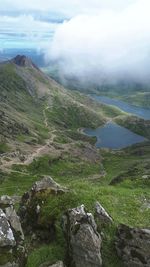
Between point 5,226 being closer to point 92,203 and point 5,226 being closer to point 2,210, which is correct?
point 2,210

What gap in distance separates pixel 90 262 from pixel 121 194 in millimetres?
10689

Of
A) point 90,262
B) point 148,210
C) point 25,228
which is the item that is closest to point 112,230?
point 90,262

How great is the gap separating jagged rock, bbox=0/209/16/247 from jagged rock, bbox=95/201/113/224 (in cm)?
637

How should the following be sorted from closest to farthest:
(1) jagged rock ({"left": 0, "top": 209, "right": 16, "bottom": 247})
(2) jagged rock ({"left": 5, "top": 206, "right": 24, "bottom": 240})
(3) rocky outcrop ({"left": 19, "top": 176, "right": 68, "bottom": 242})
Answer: (1) jagged rock ({"left": 0, "top": 209, "right": 16, "bottom": 247}), (2) jagged rock ({"left": 5, "top": 206, "right": 24, "bottom": 240}), (3) rocky outcrop ({"left": 19, "top": 176, "right": 68, "bottom": 242})

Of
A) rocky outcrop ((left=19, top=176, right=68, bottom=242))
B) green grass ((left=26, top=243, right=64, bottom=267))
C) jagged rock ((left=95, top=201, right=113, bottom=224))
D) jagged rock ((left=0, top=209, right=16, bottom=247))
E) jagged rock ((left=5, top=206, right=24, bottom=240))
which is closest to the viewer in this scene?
jagged rock ((left=0, top=209, right=16, bottom=247))

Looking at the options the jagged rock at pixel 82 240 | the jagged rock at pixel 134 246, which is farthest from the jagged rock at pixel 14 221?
the jagged rock at pixel 134 246

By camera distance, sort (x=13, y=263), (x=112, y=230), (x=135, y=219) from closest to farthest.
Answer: (x=13, y=263), (x=112, y=230), (x=135, y=219)

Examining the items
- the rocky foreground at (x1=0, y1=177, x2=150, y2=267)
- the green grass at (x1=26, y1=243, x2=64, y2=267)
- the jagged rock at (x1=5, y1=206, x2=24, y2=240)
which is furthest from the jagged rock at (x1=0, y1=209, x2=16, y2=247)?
the green grass at (x1=26, y1=243, x2=64, y2=267)

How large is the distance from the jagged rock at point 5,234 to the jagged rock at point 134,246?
6.93 meters

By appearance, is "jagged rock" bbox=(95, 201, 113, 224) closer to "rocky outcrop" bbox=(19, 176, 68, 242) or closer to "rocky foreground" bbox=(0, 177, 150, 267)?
"rocky foreground" bbox=(0, 177, 150, 267)

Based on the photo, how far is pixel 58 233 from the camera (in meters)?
28.8

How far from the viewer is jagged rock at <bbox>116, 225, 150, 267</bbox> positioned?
25266mm

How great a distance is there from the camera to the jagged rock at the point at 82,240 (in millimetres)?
25578

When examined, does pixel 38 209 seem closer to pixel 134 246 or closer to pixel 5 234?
pixel 5 234
